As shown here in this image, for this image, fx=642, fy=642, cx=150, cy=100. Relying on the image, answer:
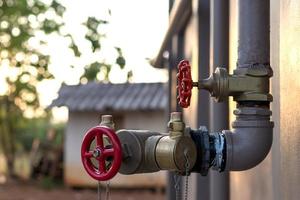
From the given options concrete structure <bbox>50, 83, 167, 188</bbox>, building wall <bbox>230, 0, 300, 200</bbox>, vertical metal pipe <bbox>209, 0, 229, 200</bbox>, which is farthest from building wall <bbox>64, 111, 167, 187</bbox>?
building wall <bbox>230, 0, 300, 200</bbox>

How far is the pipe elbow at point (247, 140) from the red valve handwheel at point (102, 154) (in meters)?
0.30

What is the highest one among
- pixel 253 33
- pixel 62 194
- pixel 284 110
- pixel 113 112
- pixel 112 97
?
pixel 112 97

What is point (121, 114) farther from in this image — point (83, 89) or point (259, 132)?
point (259, 132)

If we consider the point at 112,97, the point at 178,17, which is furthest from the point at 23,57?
the point at 178,17

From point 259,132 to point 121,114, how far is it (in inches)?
508

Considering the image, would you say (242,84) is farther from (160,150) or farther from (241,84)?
(160,150)

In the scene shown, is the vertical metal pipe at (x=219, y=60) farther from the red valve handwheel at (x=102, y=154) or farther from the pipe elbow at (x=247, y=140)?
the red valve handwheel at (x=102, y=154)

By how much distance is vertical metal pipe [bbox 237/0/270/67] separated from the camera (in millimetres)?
1638

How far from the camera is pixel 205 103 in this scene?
3242 millimetres

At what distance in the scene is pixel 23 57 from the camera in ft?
42.8

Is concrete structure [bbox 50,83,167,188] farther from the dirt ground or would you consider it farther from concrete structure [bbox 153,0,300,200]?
concrete structure [bbox 153,0,300,200]

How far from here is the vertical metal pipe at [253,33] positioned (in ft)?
5.37

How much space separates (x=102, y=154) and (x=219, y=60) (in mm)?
1072

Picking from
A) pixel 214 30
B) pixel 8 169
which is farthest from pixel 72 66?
pixel 8 169
